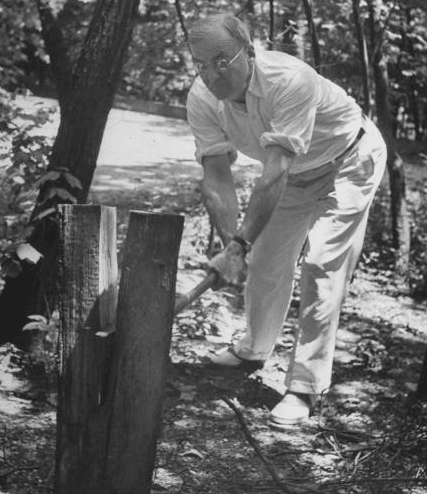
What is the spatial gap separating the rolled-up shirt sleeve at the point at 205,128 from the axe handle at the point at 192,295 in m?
1.04

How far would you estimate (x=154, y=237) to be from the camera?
283 cm

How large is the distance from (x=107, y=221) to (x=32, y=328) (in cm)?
180

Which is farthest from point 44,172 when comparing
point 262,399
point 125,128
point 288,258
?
point 125,128

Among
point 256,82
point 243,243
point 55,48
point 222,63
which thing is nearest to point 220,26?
point 222,63

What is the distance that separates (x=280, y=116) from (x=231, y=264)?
2.57 feet

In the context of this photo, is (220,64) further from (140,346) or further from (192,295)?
(140,346)

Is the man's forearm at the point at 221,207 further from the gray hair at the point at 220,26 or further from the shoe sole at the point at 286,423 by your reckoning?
the shoe sole at the point at 286,423

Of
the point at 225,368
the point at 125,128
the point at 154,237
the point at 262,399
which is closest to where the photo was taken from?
the point at 154,237

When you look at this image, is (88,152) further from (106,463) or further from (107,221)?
(106,463)

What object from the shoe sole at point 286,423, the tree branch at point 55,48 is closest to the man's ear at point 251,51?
the tree branch at point 55,48

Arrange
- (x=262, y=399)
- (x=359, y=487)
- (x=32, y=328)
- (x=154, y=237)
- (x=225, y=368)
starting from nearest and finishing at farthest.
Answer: (x=154, y=237) → (x=359, y=487) → (x=32, y=328) → (x=262, y=399) → (x=225, y=368)

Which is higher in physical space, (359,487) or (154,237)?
(154,237)

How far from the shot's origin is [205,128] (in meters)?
4.41

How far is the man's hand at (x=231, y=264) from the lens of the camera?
359 centimetres
